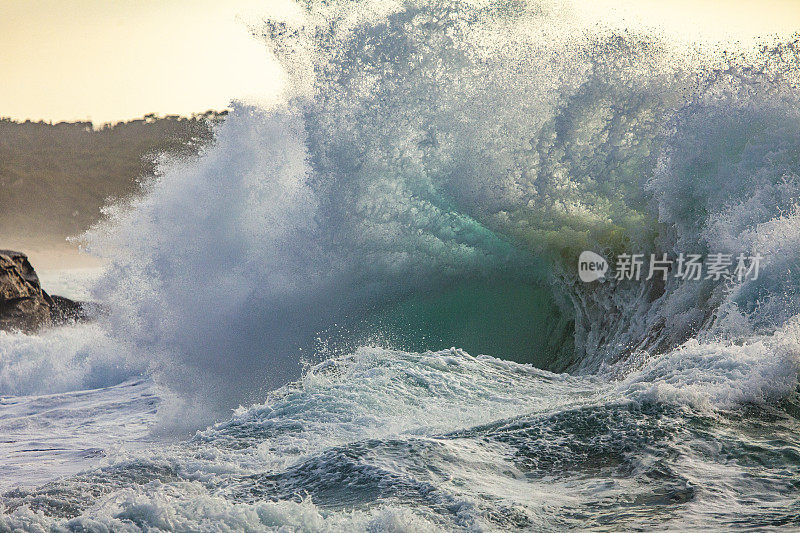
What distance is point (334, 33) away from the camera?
863cm

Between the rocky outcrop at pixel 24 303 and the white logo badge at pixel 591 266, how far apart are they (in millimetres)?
10690

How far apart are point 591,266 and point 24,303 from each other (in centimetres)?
1241

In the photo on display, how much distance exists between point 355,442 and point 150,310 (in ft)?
15.3

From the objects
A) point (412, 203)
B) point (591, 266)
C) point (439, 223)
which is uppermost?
point (412, 203)

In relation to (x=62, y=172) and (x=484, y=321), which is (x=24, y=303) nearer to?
(x=484, y=321)

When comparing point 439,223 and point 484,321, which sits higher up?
point 439,223

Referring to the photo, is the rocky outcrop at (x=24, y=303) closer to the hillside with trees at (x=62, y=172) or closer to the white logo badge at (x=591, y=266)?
the white logo badge at (x=591, y=266)

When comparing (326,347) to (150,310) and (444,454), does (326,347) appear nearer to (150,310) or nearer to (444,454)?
(150,310)

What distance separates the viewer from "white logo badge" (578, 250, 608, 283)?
349 inches

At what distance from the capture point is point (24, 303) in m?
16.2

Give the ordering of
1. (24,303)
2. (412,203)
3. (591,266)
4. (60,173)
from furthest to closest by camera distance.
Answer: (60,173) → (24,303) → (591,266) → (412,203)

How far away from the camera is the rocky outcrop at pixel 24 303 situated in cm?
1567

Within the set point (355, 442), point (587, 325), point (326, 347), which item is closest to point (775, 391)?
point (355, 442)

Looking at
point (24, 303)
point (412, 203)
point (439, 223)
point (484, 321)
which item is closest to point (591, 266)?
point (484, 321)
